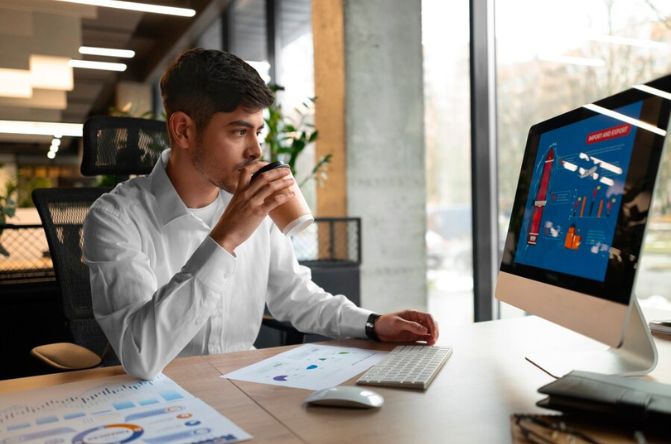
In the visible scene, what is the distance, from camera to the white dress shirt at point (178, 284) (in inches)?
→ 45.3

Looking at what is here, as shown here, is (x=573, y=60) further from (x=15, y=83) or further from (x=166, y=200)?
(x=15, y=83)

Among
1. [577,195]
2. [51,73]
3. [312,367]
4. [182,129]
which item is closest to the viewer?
[577,195]

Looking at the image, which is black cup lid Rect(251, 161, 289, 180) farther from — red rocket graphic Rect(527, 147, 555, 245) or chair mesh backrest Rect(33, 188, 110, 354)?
chair mesh backrest Rect(33, 188, 110, 354)

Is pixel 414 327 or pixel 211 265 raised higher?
pixel 211 265

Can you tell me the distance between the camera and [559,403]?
0.83m

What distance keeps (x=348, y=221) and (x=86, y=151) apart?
1970 mm

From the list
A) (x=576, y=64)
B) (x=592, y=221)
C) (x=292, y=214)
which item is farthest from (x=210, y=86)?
(x=576, y=64)

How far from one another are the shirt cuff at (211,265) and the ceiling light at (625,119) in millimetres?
712

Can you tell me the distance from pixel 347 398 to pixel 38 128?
5656 mm

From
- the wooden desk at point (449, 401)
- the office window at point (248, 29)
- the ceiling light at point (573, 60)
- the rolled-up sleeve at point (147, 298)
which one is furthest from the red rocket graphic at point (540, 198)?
the office window at point (248, 29)

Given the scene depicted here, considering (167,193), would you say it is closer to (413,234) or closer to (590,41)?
(590,41)

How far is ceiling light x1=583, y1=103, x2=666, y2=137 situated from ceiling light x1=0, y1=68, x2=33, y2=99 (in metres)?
5.60

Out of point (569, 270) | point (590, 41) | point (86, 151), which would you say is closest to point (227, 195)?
point (86, 151)

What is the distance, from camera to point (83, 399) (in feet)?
3.19
